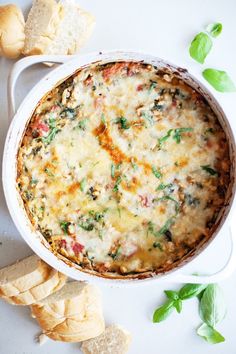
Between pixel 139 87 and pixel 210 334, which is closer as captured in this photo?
pixel 139 87

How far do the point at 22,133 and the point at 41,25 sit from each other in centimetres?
53

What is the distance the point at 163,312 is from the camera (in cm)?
301

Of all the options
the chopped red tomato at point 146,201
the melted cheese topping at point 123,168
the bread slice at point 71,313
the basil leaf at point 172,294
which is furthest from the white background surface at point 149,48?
the chopped red tomato at point 146,201

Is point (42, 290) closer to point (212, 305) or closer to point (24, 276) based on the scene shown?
point (24, 276)

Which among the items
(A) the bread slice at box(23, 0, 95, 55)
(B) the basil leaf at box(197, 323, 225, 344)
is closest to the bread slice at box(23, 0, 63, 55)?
(A) the bread slice at box(23, 0, 95, 55)

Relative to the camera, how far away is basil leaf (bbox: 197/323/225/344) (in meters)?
3.02

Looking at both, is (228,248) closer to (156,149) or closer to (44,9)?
(156,149)

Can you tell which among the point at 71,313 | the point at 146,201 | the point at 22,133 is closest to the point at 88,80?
the point at 22,133

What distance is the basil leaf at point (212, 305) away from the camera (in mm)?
2949

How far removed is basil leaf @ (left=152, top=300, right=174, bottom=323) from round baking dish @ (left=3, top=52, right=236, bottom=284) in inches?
16.1

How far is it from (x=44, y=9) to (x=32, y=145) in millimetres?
640

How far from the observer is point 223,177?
2648 mm

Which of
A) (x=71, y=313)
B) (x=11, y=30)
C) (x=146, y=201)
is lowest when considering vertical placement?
(x=71, y=313)

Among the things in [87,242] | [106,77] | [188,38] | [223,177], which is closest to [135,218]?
[87,242]
